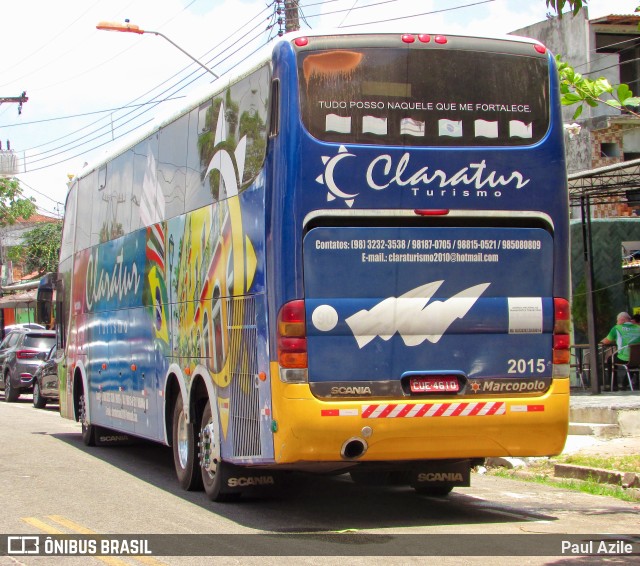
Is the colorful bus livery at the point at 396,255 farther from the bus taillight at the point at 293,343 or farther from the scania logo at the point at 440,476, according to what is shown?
the scania logo at the point at 440,476

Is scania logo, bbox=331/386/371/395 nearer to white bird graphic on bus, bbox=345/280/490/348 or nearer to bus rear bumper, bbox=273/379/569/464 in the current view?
bus rear bumper, bbox=273/379/569/464

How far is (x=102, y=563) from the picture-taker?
7289 millimetres

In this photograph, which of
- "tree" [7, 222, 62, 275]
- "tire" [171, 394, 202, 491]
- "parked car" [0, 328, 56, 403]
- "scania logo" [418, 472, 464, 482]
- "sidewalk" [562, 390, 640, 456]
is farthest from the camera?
"tree" [7, 222, 62, 275]

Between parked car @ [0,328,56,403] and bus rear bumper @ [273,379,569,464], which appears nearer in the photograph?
bus rear bumper @ [273,379,569,464]

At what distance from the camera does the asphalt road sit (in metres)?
7.70

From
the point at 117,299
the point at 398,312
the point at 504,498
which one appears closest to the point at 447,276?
the point at 398,312

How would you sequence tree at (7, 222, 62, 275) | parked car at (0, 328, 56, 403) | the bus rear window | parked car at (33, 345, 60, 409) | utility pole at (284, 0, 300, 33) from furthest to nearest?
1. tree at (7, 222, 62, 275)
2. parked car at (0, 328, 56, 403)
3. parked car at (33, 345, 60, 409)
4. utility pole at (284, 0, 300, 33)
5. the bus rear window

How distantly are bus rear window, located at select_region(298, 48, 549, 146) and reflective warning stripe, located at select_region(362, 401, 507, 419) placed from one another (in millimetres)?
2162

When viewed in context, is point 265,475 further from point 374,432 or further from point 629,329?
point 629,329

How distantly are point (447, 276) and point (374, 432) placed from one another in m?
1.42

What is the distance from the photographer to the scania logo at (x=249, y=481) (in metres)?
10.0

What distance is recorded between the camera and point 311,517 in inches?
374

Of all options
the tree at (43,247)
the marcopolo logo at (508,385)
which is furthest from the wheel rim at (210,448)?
the tree at (43,247)

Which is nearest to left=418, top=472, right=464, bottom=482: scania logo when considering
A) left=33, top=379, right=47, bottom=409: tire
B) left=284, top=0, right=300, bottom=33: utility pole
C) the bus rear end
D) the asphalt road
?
the asphalt road
